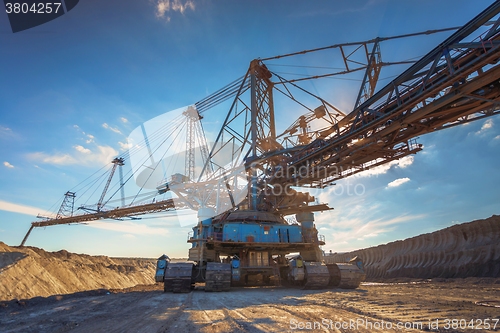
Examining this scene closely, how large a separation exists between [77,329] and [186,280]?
291 inches

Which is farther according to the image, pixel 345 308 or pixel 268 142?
pixel 268 142

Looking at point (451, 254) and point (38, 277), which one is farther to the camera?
point (451, 254)

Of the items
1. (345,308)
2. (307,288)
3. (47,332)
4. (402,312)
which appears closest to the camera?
(47,332)

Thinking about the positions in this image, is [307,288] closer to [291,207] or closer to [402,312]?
[291,207]

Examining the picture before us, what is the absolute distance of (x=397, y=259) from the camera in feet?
75.3

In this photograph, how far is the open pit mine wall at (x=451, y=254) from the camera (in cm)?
1466

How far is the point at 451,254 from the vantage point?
1712 centimetres

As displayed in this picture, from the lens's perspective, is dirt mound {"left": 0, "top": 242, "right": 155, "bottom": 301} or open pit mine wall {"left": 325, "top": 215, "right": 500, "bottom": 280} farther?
open pit mine wall {"left": 325, "top": 215, "right": 500, "bottom": 280}

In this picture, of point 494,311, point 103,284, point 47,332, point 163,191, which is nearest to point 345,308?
point 494,311

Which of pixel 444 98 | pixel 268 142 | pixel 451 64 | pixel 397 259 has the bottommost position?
pixel 397 259

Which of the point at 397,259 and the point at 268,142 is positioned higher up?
the point at 268,142

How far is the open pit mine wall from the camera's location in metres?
14.7

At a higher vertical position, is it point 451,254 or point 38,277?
point 451,254

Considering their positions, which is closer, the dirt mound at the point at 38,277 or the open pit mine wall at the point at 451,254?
the dirt mound at the point at 38,277
